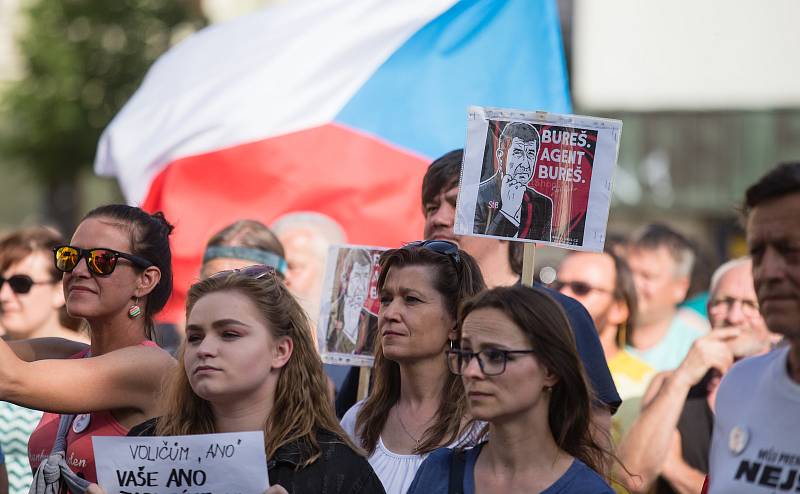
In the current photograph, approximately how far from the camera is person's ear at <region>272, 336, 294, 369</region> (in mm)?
3801

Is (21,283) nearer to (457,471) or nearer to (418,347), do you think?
(418,347)

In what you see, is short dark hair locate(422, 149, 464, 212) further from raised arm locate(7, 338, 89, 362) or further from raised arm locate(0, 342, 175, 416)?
raised arm locate(7, 338, 89, 362)

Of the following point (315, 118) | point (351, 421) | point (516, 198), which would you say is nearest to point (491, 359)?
point (516, 198)

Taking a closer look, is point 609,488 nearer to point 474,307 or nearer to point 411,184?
point 474,307

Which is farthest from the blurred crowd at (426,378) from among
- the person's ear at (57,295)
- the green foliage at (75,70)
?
the green foliage at (75,70)

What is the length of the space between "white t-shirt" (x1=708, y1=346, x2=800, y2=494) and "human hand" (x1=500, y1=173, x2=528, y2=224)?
131 centimetres

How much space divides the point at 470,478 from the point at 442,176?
177 cm

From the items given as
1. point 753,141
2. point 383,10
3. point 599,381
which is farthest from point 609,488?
point 753,141

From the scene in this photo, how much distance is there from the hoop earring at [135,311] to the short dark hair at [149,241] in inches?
2.1

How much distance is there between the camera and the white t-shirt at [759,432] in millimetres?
2846

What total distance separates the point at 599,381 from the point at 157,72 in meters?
4.83

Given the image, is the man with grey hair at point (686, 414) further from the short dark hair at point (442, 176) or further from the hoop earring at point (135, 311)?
the hoop earring at point (135, 311)

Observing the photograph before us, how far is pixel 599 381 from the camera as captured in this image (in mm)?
4027

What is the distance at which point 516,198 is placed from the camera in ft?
14.1
